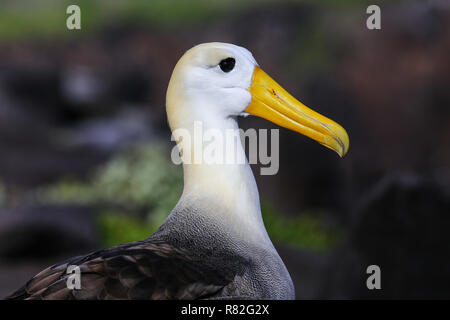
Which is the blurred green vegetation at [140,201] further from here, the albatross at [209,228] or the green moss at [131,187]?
the albatross at [209,228]

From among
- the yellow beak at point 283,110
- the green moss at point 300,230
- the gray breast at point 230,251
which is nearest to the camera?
the gray breast at point 230,251

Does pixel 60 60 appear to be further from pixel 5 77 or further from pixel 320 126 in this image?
pixel 320 126

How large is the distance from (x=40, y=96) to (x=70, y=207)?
619 centimetres

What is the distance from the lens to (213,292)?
7.04 ft

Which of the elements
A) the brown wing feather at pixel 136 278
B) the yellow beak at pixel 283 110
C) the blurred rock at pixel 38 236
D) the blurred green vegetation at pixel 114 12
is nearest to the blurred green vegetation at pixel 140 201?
the blurred rock at pixel 38 236

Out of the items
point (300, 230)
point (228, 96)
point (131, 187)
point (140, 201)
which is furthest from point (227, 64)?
point (131, 187)

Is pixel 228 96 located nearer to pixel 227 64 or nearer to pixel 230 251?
pixel 227 64

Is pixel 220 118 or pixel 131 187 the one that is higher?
pixel 220 118

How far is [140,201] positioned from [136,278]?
5.63 meters

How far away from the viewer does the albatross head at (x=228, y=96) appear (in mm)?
2535

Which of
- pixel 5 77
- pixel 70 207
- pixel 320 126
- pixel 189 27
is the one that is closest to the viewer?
pixel 320 126

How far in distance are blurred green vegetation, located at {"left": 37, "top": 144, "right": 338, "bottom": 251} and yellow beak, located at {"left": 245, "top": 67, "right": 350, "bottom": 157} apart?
394 cm

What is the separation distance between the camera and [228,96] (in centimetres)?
258
